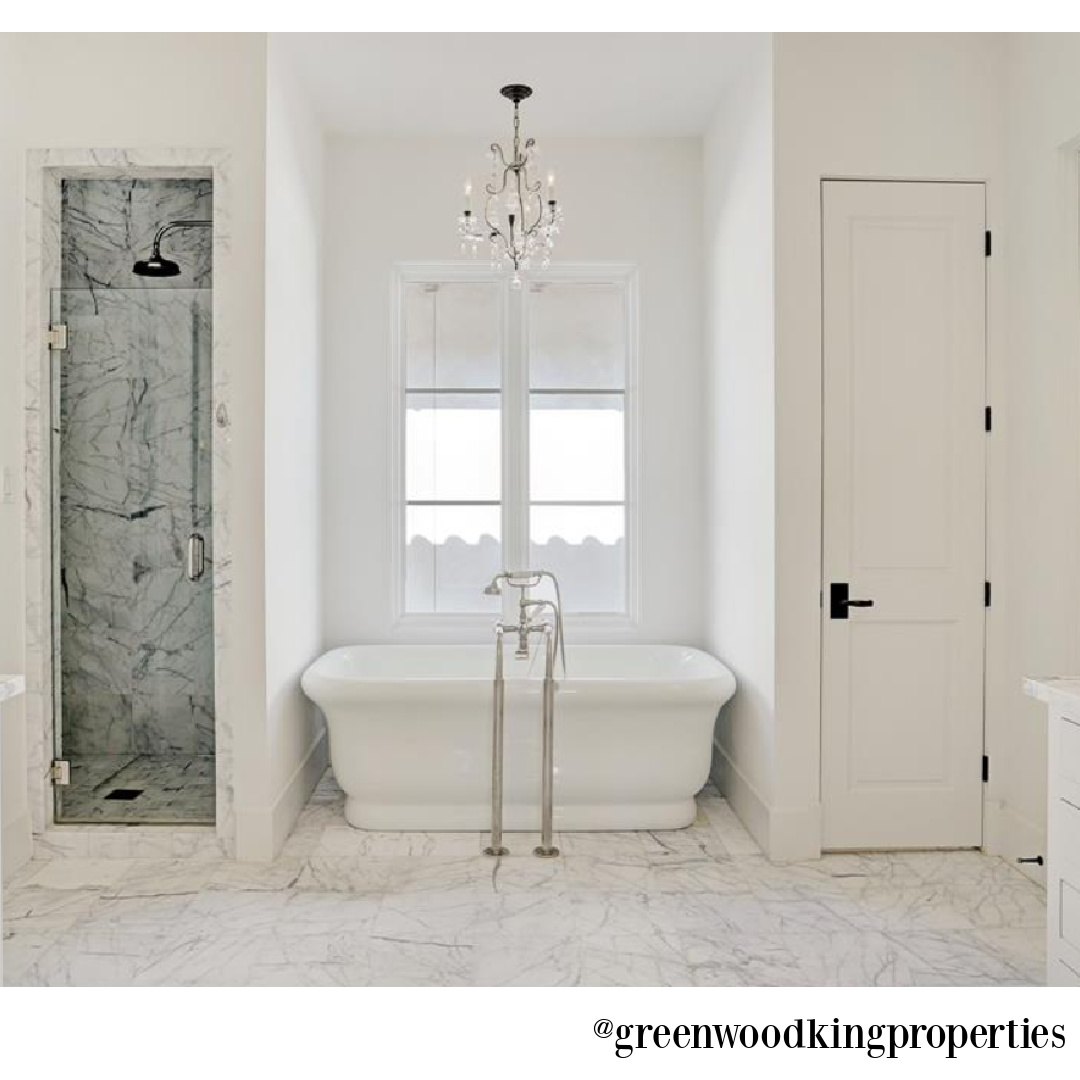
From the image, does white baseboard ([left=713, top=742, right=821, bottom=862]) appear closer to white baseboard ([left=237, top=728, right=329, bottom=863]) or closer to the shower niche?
white baseboard ([left=237, top=728, right=329, bottom=863])

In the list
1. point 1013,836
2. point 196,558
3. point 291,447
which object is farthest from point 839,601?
point 196,558

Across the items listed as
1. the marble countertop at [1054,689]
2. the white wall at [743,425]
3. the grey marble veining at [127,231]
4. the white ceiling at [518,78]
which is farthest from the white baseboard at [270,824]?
the white ceiling at [518,78]

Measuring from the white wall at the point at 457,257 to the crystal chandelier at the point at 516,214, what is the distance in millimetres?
173

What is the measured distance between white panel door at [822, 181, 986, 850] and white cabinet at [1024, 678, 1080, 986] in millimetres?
1106

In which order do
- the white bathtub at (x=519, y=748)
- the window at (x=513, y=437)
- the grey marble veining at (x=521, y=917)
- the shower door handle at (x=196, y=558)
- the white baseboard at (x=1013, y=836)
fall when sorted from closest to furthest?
the grey marble veining at (x=521, y=917) < the white baseboard at (x=1013, y=836) < the white bathtub at (x=519, y=748) < the shower door handle at (x=196, y=558) < the window at (x=513, y=437)

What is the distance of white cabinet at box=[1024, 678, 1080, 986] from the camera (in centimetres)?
211

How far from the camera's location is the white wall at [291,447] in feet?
10.9

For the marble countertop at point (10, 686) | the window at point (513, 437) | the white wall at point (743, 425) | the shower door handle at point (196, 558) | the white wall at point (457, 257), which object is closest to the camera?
the marble countertop at point (10, 686)

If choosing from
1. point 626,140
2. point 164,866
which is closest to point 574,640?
point 164,866

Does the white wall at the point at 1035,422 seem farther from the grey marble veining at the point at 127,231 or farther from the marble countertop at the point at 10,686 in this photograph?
the grey marble veining at the point at 127,231

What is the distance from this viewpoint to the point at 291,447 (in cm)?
369

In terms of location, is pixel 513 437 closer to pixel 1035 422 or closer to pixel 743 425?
pixel 743 425
